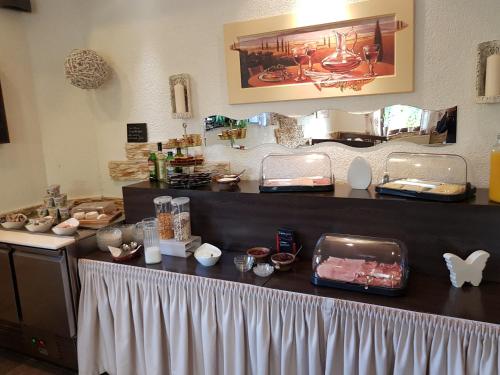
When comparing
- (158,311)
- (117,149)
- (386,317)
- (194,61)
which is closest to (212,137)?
(194,61)

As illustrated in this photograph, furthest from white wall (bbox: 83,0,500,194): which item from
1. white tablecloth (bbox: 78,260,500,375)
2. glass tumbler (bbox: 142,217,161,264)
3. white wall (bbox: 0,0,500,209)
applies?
white tablecloth (bbox: 78,260,500,375)

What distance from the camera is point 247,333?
1.72 meters

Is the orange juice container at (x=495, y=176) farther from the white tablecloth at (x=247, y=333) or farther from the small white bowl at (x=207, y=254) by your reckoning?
the small white bowl at (x=207, y=254)

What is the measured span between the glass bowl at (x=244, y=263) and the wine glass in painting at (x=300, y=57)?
39.8 inches

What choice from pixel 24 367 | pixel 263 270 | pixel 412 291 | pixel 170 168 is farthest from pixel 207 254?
pixel 24 367

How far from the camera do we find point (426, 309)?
1.41 metres

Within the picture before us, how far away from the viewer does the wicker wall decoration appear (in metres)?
2.51

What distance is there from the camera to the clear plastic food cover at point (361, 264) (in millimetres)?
1558

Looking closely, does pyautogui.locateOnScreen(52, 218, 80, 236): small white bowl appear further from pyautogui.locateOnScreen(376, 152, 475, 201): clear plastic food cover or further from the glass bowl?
pyautogui.locateOnScreen(376, 152, 475, 201): clear plastic food cover

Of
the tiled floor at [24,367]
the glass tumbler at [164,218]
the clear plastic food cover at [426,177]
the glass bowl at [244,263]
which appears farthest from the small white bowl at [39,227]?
the clear plastic food cover at [426,177]

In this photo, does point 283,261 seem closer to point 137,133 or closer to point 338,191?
point 338,191

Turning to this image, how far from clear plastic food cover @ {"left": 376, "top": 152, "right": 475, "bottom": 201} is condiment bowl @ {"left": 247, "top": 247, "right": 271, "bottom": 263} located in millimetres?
627

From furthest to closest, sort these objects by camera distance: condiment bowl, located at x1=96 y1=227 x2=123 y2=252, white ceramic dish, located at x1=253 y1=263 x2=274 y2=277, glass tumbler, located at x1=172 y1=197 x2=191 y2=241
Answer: condiment bowl, located at x1=96 y1=227 x2=123 y2=252 < glass tumbler, located at x1=172 y1=197 x2=191 y2=241 < white ceramic dish, located at x1=253 y1=263 x2=274 y2=277

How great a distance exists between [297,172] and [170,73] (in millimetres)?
1061
